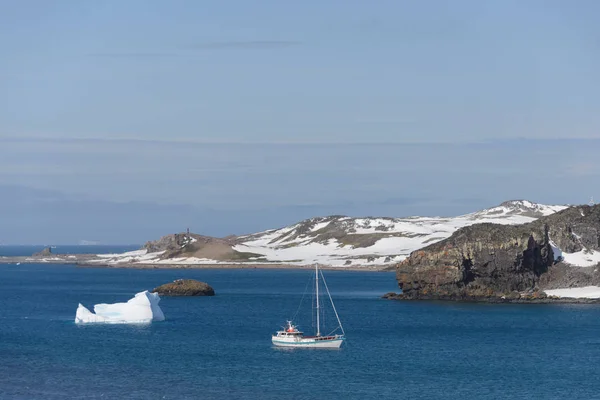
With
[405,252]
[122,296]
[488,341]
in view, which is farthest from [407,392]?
[405,252]

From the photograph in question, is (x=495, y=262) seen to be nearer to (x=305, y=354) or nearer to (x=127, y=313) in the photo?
(x=127, y=313)

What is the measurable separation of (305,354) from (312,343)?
2833 mm

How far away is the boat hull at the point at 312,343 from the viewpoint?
6275 centimetres

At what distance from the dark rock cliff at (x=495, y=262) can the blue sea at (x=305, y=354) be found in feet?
11.9

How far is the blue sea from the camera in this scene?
4788 cm

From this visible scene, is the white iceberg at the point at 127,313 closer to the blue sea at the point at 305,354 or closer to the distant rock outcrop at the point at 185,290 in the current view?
the blue sea at the point at 305,354

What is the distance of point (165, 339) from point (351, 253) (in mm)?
126007

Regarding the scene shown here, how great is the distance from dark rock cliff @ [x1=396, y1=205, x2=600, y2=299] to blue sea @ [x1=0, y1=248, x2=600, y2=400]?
143 inches

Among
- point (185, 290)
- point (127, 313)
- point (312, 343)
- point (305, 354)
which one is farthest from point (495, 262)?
point (185, 290)

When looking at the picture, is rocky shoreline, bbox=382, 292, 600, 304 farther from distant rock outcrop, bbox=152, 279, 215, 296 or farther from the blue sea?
distant rock outcrop, bbox=152, 279, 215, 296

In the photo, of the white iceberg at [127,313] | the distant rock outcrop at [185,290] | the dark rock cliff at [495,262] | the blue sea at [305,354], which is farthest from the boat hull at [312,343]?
the distant rock outcrop at [185,290]

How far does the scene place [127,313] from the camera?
78.6 m

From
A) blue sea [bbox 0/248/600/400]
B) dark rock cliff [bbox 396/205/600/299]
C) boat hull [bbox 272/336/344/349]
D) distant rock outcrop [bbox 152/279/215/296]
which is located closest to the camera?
blue sea [bbox 0/248/600/400]

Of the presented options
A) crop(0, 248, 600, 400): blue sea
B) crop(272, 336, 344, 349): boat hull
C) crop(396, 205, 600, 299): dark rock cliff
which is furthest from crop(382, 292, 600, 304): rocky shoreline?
crop(272, 336, 344, 349): boat hull
